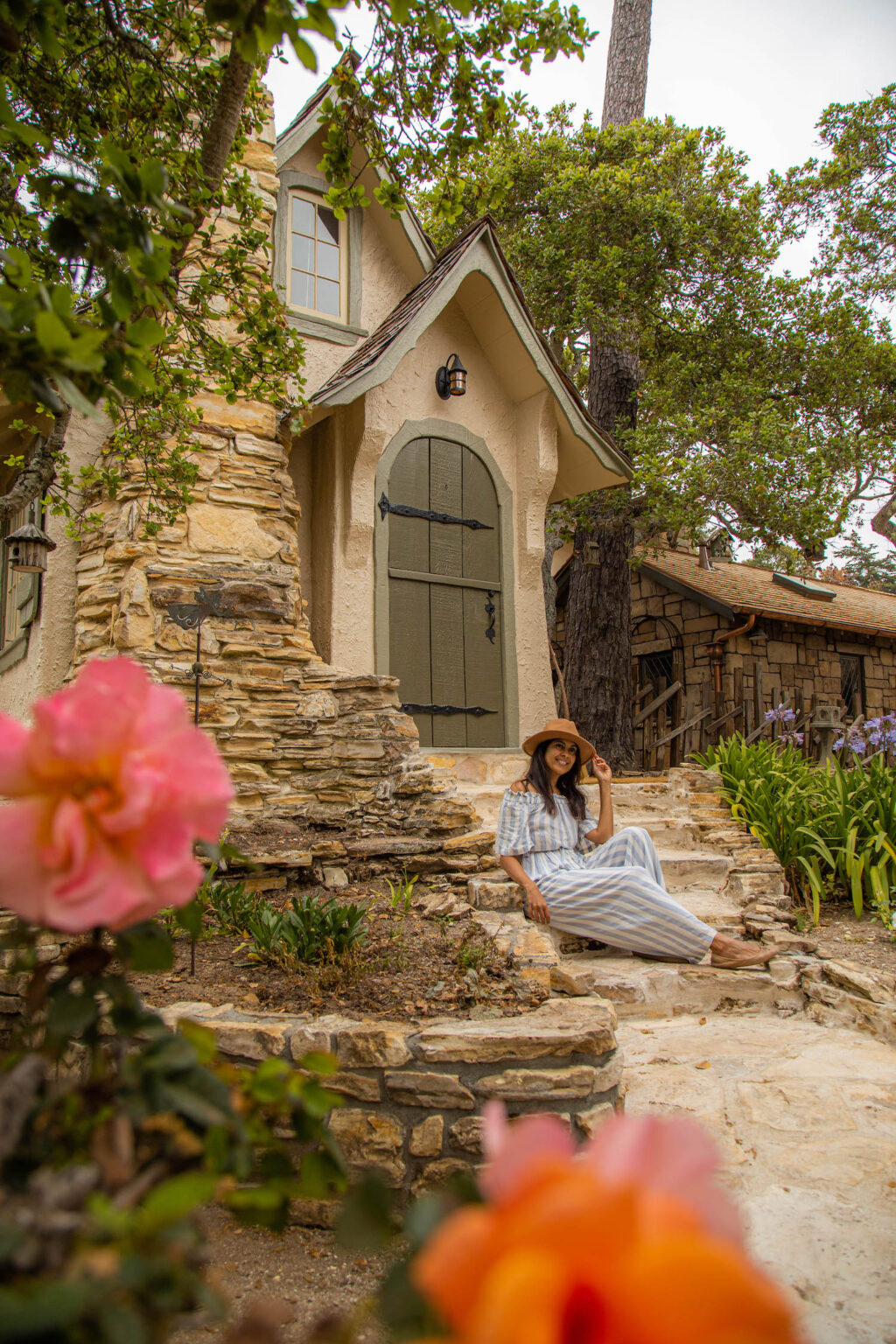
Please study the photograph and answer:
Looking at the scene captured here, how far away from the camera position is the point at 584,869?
14.3 feet

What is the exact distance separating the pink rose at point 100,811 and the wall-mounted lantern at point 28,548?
4962mm

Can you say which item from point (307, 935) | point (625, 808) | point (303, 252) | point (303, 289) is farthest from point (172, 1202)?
point (303, 252)

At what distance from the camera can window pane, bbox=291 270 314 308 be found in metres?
7.04

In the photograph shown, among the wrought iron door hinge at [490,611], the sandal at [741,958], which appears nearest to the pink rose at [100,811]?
the sandal at [741,958]

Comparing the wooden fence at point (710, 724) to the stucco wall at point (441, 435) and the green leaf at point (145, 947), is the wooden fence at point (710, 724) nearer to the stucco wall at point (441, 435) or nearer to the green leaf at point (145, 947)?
the stucco wall at point (441, 435)

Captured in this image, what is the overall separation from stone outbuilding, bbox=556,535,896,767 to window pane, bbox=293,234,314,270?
5.49 meters

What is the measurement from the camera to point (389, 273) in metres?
7.62

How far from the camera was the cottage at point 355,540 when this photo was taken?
5.25 metres

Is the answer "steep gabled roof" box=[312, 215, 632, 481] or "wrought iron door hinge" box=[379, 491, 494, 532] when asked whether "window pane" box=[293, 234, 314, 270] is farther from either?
"wrought iron door hinge" box=[379, 491, 494, 532]

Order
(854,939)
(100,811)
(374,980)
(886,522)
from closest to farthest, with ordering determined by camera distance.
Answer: (100,811), (374,980), (854,939), (886,522)

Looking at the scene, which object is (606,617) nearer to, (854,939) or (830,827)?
(830,827)

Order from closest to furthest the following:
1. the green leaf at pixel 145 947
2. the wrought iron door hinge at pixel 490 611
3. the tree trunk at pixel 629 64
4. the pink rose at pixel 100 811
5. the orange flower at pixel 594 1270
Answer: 1. the orange flower at pixel 594 1270
2. the pink rose at pixel 100 811
3. the green leaf at pixel 145 947
4. the wrought iron door hinge at pixel 490 611
5. the tree trunk at pixel 629 64

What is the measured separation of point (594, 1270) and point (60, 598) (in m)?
6.10

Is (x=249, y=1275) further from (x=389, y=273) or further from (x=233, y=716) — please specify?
(x=389, y=273)
